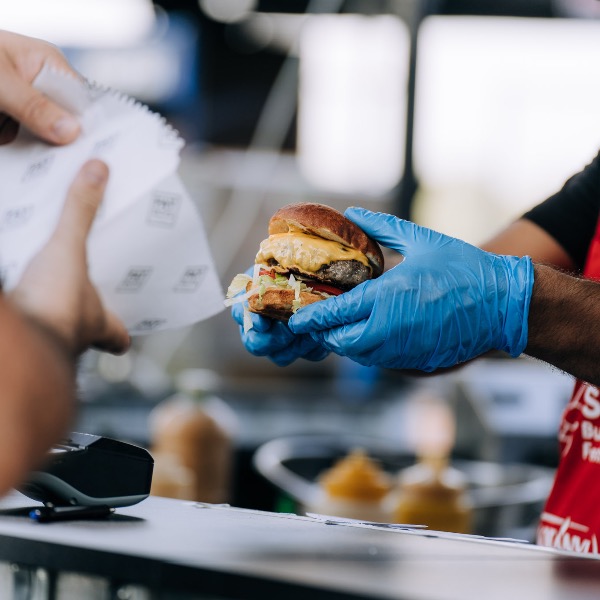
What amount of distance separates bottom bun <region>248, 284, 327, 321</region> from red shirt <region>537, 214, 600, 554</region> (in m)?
0.57

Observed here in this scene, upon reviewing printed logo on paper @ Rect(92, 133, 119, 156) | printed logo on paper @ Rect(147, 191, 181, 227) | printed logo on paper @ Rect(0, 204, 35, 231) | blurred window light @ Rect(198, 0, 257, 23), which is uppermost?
blurred window light @ Rect(198, 0, 257, 23)

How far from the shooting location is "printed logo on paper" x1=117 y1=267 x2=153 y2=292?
55.3 inches

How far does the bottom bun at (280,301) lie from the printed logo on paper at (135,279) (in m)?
0.24

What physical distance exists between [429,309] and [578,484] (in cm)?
54

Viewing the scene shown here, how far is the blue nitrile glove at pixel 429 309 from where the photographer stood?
1442 mm

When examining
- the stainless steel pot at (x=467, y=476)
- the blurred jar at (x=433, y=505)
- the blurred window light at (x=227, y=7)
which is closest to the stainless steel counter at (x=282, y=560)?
the blurred jar at (x=433, y=505)

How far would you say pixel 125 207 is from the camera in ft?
4.51

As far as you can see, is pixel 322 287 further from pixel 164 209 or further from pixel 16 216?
pixel 16 216

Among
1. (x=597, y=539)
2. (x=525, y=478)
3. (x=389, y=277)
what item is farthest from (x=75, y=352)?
(x=525, y=478)

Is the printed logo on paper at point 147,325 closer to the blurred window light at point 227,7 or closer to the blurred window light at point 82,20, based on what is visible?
the blurred window light at point 227,7

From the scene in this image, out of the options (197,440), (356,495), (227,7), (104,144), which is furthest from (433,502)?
(227,7)

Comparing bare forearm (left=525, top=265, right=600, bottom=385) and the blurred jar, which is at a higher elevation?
bare forearm (left=525, top=265, right=600, bottom=385)

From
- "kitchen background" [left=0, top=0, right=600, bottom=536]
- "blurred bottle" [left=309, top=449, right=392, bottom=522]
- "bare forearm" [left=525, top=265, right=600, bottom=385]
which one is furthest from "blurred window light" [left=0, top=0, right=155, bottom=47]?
"bare forearm" [left=525, top=265, right=600, bottom=385]

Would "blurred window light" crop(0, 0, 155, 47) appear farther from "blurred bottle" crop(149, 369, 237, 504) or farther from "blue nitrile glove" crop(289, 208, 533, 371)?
"blue nitrile glove" crop(289, 208, 533, 371)
